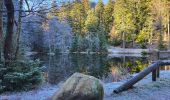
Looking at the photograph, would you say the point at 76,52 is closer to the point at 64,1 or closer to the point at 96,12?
the point at 96,12

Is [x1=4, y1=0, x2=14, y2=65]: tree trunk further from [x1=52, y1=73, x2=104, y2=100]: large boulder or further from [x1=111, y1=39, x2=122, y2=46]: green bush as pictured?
[x1=111, y1=39, x2=122, y2=46]: green bush

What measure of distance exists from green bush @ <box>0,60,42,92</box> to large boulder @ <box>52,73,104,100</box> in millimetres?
4199

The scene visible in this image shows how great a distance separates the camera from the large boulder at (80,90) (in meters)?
7.71

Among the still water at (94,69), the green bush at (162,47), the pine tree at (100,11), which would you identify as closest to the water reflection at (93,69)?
the still water at (94,69)

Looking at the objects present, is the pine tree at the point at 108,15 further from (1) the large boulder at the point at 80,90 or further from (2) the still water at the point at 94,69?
(1) the large boulder at the point at 80,90

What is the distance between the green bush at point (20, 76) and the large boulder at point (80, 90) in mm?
4199

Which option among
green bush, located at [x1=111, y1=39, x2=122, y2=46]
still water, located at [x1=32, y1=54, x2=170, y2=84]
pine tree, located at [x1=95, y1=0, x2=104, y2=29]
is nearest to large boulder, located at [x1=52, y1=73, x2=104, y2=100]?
still water, located at [x1=32, y1=54, x2=170, y2=84]

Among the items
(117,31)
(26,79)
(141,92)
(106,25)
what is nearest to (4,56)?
(26,79)

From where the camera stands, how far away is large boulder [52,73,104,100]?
7711mm

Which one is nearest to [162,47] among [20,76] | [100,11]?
[100,11]

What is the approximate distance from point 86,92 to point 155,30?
53.6 m

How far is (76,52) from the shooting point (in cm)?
5731

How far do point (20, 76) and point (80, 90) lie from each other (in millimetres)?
4656

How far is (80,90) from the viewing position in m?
7.72
